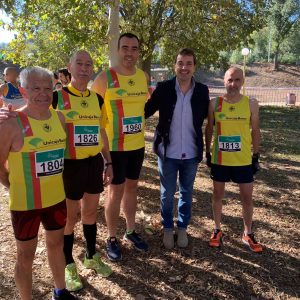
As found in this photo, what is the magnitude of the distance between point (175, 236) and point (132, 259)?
67cm

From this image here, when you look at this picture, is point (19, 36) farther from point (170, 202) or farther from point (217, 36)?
point (170, 202)

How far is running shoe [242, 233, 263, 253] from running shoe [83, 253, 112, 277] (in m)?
1.56

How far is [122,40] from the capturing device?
3359 mm

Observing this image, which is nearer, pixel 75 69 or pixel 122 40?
→ pixel 75 69

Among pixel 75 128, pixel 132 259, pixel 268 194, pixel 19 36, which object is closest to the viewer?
pixel 75 128

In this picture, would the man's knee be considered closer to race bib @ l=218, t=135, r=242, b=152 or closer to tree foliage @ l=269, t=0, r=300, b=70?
race bib @ l=218, t=135, r=242, b=152

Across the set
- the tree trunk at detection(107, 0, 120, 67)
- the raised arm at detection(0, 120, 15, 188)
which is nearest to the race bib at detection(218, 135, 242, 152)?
the raised arm at detection(0, 120, 15, 188)

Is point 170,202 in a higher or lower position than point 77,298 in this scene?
higher

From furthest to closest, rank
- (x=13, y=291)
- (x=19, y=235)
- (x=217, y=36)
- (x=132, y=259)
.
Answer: (x=217, y=36) → (x=132, y=259) → (x=13, y=291) → (x=19, y=235)

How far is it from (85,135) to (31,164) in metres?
0.65

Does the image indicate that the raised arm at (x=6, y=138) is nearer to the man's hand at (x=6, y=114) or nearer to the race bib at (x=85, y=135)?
the man's hand at (x=6, y=114)

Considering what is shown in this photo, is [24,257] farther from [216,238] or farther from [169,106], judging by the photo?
[216,238]

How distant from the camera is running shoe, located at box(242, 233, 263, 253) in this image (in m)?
3.82

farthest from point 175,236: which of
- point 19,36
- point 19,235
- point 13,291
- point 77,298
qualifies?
point 19,36
